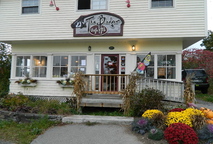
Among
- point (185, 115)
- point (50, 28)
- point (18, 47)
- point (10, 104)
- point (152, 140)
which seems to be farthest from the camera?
point (18, 47)

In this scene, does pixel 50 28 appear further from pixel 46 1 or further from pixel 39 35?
pixel 46 1

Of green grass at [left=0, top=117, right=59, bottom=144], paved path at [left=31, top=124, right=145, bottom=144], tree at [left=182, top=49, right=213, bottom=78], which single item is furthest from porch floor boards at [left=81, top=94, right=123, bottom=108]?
tree at [left=182, top=49, right=213, bottom=78]

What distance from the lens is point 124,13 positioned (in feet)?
23.4

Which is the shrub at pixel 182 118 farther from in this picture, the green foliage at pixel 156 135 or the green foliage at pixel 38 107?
the green foliage at pixel 38 107

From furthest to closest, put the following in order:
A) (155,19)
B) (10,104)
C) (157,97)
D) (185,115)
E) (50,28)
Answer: (50,28) < (155,19) < (10,104) < (157,97) < (185,115)

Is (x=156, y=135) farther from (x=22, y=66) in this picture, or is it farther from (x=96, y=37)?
Result: (x=22, y=66)

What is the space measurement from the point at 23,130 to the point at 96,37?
4.64 meters

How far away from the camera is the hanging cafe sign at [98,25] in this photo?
7047 millimetres

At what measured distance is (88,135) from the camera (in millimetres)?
3971

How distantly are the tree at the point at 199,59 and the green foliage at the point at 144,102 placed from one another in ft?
28.0

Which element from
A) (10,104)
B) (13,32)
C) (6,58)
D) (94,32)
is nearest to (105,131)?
(10,104)

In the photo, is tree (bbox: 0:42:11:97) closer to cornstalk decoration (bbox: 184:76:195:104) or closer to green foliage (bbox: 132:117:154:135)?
green foliage (bbox: 132:117:154:135)

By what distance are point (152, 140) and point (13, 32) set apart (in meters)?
7.85

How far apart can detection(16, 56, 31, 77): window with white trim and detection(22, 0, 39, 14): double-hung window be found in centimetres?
238
